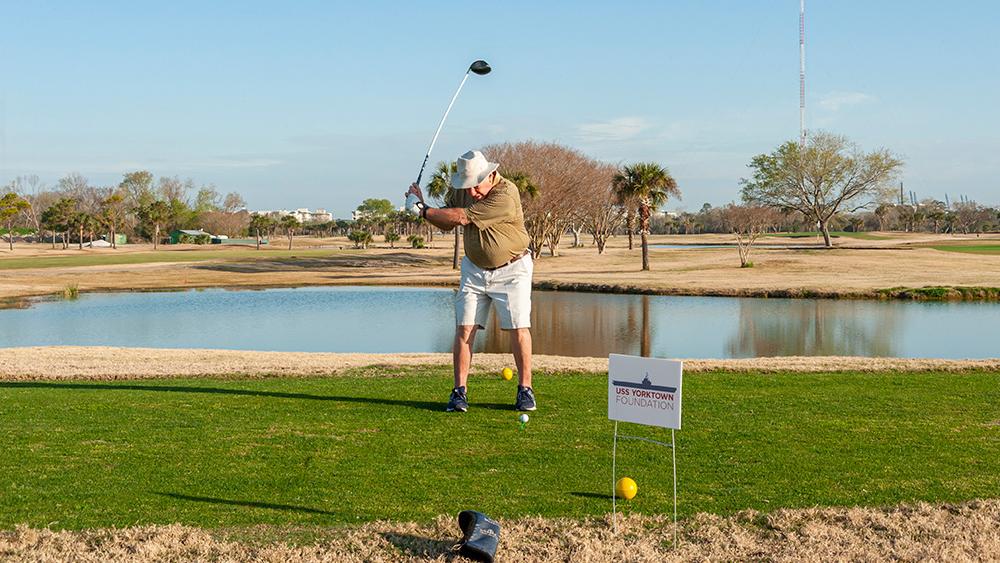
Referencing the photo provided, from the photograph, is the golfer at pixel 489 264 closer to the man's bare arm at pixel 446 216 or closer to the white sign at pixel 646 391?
the man's bare arm at pixel 446 216

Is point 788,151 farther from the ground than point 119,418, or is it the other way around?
point 788,151

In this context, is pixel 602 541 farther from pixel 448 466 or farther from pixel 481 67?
pixel 481 67

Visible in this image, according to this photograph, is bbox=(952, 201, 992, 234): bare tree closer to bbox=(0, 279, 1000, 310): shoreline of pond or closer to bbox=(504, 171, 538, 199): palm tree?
bbox=(504, 171, 538, 199): palm tree

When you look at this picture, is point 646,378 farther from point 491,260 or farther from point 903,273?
point 903,273

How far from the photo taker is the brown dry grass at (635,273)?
40969 mm

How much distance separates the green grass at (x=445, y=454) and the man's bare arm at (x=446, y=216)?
1.76 m

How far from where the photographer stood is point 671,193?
180 ft

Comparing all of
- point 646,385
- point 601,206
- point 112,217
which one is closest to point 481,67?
point 646,385

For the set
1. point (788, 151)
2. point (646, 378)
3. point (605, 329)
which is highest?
point (788, 151)

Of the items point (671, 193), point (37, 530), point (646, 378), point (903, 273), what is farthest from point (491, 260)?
point (671, 193)

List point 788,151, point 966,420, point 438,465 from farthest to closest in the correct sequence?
point 788,151 → point 966,420 → point 438,465

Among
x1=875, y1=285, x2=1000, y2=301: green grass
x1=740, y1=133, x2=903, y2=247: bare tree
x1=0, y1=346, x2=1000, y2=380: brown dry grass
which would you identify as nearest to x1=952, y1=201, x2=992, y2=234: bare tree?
x1=740, y1=133, x2=903, y2=247: bare tree

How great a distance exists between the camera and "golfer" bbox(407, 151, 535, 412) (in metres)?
8.29

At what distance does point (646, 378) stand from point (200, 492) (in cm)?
301
